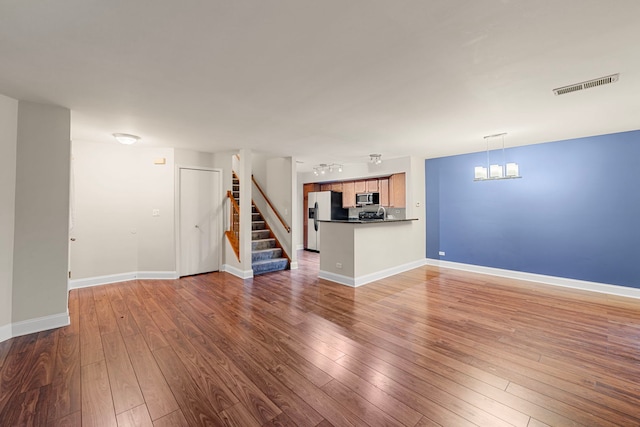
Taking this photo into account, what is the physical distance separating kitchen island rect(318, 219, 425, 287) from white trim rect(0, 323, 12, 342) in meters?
4.19

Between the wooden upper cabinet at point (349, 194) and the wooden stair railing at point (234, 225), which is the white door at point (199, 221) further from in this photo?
the wooden upper cabinet at point (349, 194)

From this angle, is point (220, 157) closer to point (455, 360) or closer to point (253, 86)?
point (253, 86)

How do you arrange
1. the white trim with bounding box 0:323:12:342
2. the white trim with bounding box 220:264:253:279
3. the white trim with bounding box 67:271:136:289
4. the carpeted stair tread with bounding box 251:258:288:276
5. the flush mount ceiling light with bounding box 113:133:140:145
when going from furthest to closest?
the carpeted stair tread with bounding box 251:258:288:276
the white trim with bounding box 220:264:253:279
the white trim with bounding box 67:271:136:289
the flush mount ceiling light with bounding box 113:133:140:145
the white trim with bounding box 0:323:12:342

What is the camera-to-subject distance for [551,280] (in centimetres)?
476

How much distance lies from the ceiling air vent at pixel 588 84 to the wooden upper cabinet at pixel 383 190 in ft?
14.0

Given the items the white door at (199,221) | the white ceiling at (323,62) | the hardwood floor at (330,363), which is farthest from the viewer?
the white door at (199,221)

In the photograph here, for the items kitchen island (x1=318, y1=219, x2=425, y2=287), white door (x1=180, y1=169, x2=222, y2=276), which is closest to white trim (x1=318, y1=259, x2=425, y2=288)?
kitchen island (x1=318, y1=219, x2=425, y2=287)

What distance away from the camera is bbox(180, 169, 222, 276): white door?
17.2ft

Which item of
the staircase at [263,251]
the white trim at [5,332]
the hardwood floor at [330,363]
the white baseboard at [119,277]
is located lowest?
the hardwood floor at [330,363]

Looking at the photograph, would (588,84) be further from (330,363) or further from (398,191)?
(398,191)

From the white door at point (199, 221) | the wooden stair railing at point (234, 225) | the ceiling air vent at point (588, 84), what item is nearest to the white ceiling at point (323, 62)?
the ceiling air vent at point (588, 84)

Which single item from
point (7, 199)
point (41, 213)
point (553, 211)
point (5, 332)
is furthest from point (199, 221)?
point (553, 211)

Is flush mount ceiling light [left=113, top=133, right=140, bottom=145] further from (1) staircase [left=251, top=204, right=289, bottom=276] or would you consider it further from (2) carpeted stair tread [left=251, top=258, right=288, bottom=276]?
(2) carpeted stair tread [left=251, top=258, right=288, bottom=276]

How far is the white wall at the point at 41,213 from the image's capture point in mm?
2869
